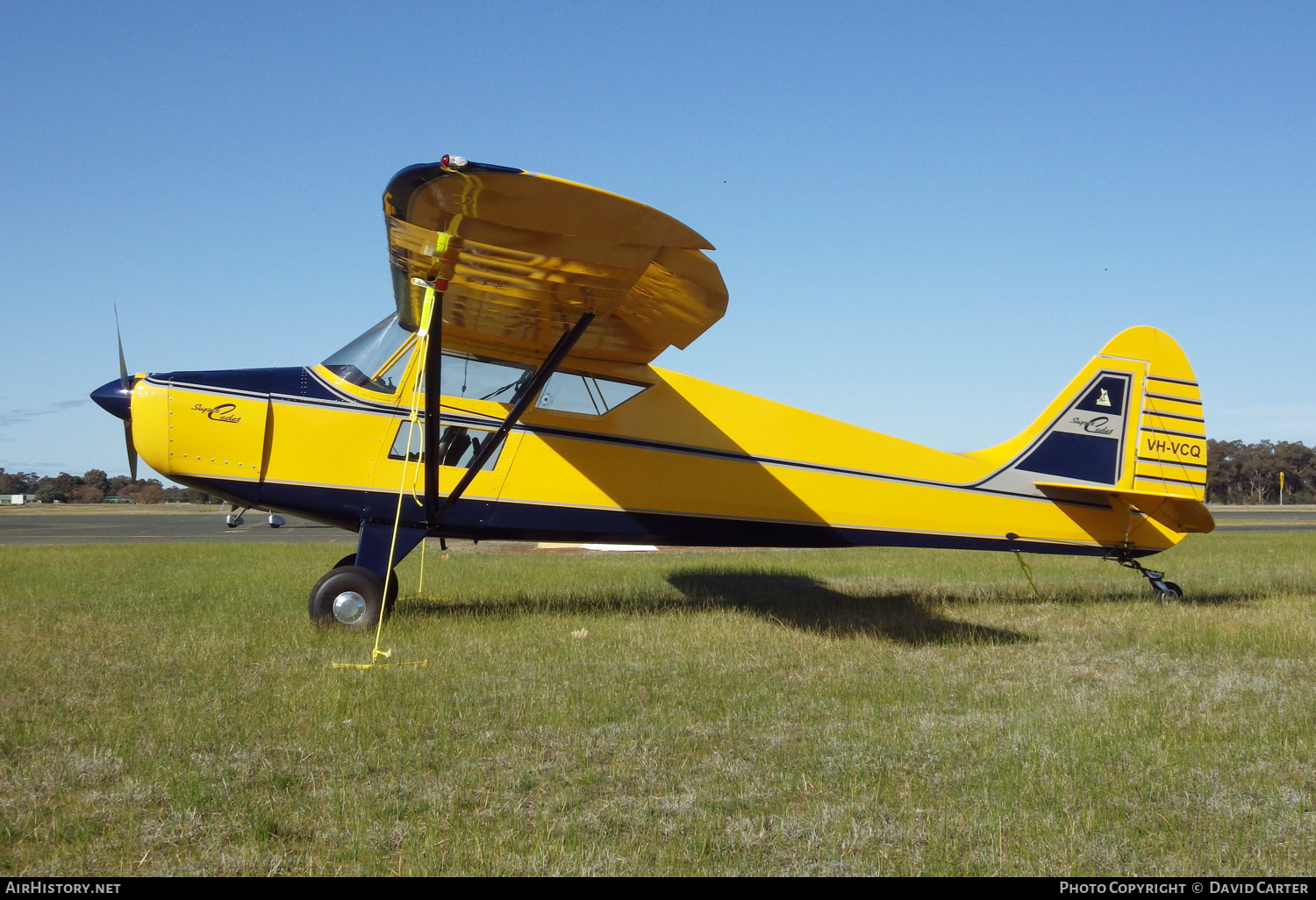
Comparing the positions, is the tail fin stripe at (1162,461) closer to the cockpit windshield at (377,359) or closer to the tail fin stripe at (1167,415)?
the tail fin stripe at (1167,415)

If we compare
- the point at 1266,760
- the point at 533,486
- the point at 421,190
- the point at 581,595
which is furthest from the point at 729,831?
the point at 581,595

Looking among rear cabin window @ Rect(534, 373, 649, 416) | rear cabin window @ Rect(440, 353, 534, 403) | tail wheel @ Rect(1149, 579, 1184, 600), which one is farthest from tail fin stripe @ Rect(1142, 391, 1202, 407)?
rear cabin window @ Rect(440, 353, 534, 403)

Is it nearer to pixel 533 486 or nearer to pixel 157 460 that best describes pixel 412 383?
pixel 533 486

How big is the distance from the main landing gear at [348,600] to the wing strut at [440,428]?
0.74 meters

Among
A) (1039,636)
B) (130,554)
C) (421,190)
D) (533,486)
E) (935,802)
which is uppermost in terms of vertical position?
(421,190)

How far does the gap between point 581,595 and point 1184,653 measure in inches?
234

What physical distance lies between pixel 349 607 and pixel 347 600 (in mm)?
60

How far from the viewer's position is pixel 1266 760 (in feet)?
13.3

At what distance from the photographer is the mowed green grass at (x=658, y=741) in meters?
2.98

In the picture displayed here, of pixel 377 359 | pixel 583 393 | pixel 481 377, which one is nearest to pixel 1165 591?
pixel 583 393

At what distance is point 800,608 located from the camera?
926 centimetres

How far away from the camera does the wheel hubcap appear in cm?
712

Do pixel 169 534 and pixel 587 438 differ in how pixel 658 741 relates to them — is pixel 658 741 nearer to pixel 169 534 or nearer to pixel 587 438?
pixel 587 438
